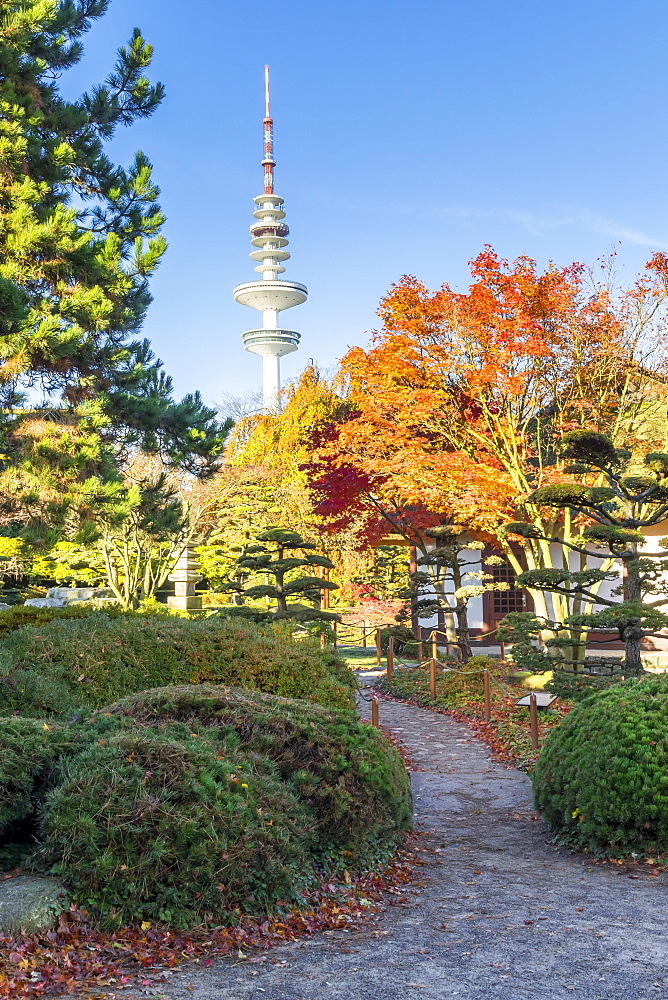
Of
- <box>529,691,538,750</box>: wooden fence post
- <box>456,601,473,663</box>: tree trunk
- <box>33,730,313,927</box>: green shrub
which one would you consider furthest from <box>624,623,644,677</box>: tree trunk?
<box>456,601,473,663</box>: tree trunk

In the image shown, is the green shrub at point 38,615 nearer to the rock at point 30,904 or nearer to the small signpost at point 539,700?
the small signpost at point 539,700

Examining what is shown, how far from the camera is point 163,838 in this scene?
4.97 meters

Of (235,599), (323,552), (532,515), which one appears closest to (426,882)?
(532,515)

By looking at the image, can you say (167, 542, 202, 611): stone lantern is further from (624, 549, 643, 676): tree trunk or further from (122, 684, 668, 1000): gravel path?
(122, 684, 668, 1000): gravel path

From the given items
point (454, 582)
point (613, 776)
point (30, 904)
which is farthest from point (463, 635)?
point (30, 904)

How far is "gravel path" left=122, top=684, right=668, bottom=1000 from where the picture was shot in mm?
4285

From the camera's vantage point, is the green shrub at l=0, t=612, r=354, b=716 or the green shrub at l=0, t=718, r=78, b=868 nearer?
the green shrub at l=0, t=718, r=78, b=868

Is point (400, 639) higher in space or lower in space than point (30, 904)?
higher

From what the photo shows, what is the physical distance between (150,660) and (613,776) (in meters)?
4.81

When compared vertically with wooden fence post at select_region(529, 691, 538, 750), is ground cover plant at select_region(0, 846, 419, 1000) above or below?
below

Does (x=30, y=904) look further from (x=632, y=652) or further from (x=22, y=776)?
(x=632, y=652)

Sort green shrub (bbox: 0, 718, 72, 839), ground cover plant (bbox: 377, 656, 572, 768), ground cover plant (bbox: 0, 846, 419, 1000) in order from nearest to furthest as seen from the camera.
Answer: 1. ground cover plant (bbox: 0, 846, 419, 1000)
2. green shrub (bbox: 0, 718, 72, 839)
3. ground cover plant (bbox: 377, 656, 572, 768)

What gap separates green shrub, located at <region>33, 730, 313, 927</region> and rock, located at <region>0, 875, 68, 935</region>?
0.11 metres

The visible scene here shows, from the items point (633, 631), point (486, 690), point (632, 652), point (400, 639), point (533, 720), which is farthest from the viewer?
point (400, 639)
